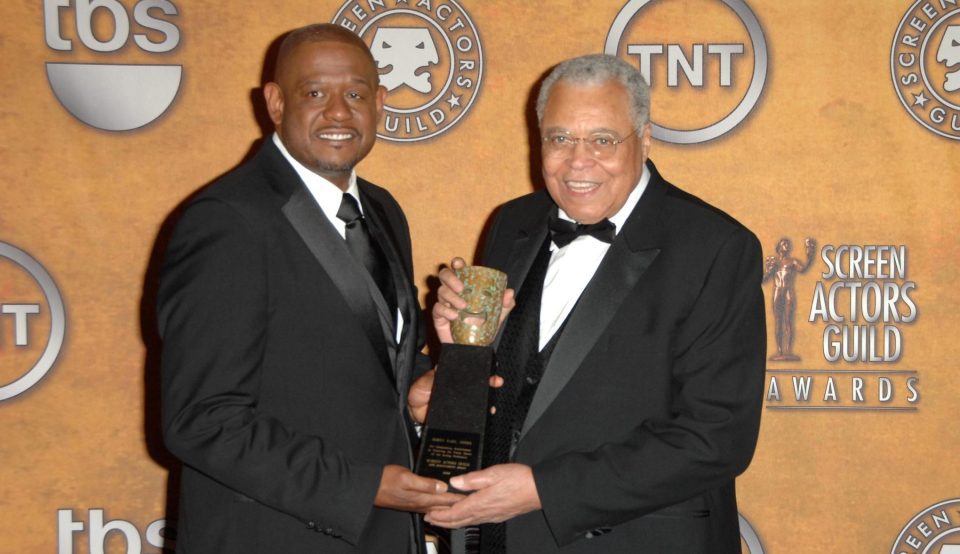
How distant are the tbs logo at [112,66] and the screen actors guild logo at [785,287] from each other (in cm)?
250

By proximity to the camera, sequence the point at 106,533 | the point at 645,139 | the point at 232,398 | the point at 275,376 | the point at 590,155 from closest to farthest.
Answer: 1. the point at 232,398
2. the point at 275,376
3. the point at 590,155
4. the point at 645,139
5. the point at 106,533

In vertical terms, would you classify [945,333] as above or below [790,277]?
below

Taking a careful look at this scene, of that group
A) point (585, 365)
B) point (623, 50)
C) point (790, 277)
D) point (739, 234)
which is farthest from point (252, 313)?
point (790, 277)

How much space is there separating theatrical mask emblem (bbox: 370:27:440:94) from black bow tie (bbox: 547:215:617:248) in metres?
1.36

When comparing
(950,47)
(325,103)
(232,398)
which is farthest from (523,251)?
(950,47)

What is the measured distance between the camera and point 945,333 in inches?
148

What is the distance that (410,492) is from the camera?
7.47 ft

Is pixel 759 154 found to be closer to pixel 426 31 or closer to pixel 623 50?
pixel 623 50

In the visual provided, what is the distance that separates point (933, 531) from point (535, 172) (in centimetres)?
217

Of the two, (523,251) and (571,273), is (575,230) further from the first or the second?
(523,251)

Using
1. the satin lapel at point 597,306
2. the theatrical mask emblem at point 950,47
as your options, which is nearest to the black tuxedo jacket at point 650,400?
the satin lapel at point 597,306

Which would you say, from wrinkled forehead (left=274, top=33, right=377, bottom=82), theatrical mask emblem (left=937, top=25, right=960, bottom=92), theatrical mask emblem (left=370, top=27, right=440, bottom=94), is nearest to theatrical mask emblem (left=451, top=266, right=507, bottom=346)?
wrinkled forehead (left=274, top=33, right=377, bottom=82)

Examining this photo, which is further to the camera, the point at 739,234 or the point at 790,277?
the point at 790,277

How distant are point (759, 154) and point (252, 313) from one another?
2311 millimetres
